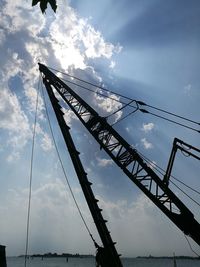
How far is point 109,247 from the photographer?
70.4ft

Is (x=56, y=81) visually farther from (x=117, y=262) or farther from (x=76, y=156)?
(x=117, y=262)

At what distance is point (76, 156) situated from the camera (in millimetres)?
25750

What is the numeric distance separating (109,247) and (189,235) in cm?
762

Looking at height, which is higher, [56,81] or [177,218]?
[56,81]

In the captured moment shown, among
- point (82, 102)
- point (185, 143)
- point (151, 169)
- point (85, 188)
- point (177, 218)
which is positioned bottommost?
A: point (177, 218)

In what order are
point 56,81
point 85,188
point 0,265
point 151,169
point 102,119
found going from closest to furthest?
point 0,265 < point 85,188 < point 151,169 < point 102,119 < point 56,81

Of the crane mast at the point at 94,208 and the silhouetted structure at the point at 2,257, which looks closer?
the silhouetted structure at the point at 2,257

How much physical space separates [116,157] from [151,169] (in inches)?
127

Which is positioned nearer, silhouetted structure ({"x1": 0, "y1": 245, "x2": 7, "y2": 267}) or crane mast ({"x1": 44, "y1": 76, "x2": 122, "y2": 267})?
silhouetted structure ({"x1": 0, "y1": 245, "x2": 7, "y2": 267})

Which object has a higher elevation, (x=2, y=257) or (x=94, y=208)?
(x=94, y=208)

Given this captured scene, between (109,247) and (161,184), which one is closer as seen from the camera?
(109,247)

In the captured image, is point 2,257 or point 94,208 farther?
point 94,208

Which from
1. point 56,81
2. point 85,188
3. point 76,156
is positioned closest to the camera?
point 85,188

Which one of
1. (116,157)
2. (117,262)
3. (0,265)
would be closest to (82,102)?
(116,157)
